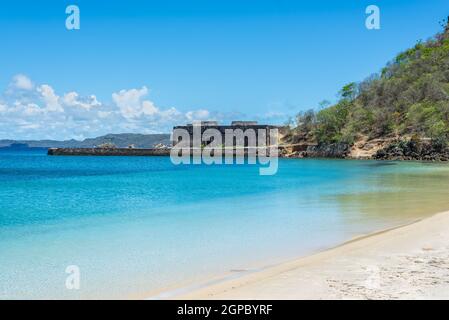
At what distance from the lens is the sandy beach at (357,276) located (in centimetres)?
746

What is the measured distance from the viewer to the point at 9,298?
850 centimetres

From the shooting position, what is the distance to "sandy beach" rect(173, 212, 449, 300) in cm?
746

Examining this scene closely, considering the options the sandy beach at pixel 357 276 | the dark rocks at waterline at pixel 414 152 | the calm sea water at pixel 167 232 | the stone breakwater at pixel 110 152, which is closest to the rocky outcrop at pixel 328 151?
the dark rocks at waterline at pixel 414 152

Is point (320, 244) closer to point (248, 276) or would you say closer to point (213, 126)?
point (248, 276)

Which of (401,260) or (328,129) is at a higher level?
(328,129)

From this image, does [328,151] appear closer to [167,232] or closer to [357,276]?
[167,232]

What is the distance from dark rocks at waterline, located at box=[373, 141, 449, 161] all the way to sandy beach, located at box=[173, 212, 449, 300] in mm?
63904

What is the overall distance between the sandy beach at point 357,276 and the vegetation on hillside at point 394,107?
66.0m

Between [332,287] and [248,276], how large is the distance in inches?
79.1

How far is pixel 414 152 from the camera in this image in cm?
7512

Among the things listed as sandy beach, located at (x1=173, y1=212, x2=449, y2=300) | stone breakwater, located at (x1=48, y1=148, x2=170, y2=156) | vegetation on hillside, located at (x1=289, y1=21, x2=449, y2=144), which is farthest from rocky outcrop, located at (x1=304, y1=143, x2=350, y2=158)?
sandy beach, located at (x1=173, y1=212, x2=449, y2=300)

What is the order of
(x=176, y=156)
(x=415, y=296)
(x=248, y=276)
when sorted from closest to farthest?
(x=415, y=296) → (x=248, y=276) → (x=176, y=156)
